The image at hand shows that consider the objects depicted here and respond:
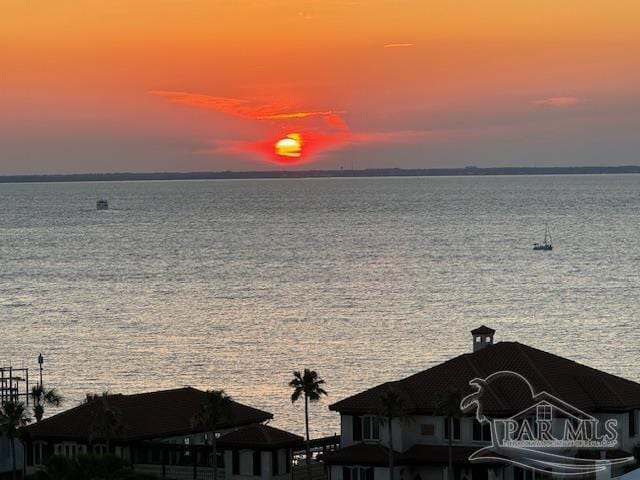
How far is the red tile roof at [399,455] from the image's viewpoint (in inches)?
2283

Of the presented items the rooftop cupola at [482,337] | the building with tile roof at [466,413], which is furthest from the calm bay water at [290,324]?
the building with tile roof at [466,413]

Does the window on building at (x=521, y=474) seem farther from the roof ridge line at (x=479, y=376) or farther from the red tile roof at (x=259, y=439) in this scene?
the red tile roof at (x=259, y=439)

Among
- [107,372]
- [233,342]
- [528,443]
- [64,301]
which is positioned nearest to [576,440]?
[528,443]

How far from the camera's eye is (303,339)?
124 metres

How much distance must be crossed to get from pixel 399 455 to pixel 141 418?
38.0ft

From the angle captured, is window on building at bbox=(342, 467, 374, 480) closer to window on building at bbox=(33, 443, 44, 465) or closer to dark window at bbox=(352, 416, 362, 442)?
dark window at bbox=(352, 416, 362, 442)

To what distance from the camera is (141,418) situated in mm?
63656

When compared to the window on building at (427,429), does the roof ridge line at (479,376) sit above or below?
above

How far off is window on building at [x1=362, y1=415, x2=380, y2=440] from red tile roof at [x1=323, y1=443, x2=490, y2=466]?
76 cm

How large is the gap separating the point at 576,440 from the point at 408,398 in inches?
261

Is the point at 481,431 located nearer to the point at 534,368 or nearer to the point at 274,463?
the point at 534,368

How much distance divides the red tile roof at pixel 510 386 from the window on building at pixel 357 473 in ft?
7.93
